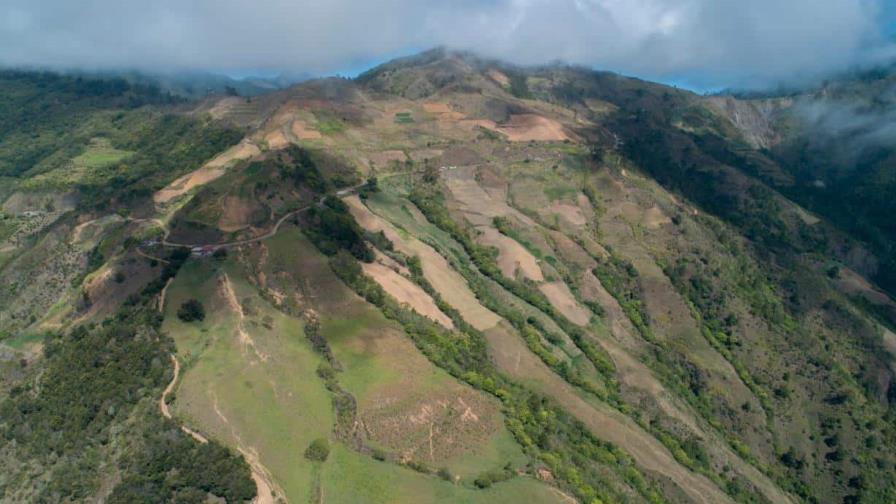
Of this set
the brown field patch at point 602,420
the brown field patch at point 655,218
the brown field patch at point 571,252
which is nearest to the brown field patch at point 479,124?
the brown field patch at point 655,218

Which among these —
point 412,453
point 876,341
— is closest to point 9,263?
point 412,453

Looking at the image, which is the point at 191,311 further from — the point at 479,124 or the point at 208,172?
the point at 479,124

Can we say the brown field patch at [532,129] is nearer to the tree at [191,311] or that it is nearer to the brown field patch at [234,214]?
the brown field patch at [234,214]

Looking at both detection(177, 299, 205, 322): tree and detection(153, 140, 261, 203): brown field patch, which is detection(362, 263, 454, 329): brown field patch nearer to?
detection(177, 299, 205, 322): tree

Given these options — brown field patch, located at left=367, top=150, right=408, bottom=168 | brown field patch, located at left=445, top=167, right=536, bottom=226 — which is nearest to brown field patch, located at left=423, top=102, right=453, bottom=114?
brown field patch, located at left=367, top=150, right=408, bottom=168

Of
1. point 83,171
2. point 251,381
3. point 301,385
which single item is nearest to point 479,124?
point 83,171
